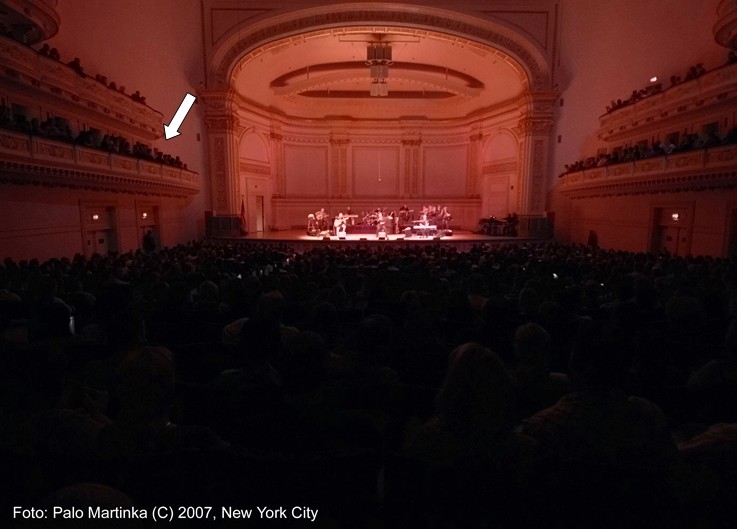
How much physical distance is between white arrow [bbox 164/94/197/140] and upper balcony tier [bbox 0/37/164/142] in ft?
4.67

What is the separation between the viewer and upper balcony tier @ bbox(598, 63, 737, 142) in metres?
11.6

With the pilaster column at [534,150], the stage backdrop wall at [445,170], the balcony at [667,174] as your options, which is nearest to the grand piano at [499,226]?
the pilaster column at [534,150]

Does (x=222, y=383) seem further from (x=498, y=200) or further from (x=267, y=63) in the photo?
(x=498, y=200)

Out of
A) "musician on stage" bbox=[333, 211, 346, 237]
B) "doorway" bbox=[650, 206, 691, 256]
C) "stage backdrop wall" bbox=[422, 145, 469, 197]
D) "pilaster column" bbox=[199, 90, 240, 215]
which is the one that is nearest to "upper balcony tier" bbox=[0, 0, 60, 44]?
"pilaster column" bbox=[199, 90, 240, 215]

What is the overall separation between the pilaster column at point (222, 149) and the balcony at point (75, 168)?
3953 millimetres

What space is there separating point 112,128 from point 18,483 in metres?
15.7

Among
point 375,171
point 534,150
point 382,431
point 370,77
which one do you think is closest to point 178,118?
point 370,77

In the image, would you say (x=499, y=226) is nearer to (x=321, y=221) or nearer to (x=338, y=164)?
(x=321, y=221)

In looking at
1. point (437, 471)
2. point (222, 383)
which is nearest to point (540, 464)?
point (437, 471)

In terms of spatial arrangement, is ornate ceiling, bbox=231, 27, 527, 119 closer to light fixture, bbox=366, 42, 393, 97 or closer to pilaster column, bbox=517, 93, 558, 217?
light fixture, bbox=366, 42, 393, 97

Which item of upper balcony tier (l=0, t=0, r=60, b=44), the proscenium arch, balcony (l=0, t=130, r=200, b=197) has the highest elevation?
the proscenium arch

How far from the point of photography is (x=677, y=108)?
1338 cm

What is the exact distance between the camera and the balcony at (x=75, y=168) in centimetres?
879

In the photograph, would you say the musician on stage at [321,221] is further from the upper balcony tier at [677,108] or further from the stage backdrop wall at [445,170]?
the upper balcony tier at [677,108]
